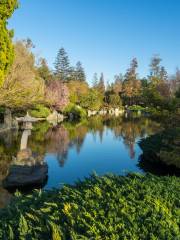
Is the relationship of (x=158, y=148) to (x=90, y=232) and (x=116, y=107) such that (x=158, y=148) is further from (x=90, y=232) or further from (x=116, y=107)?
(x=116, y=107)

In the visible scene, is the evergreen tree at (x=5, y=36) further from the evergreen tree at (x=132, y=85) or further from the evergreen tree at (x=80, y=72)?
the evergreen tree at (x=80, y=72)

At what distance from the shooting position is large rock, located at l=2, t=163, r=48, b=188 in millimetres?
13868

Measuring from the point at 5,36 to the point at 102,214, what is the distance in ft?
44.8

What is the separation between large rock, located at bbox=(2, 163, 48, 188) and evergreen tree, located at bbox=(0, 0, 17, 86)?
4.19 metres

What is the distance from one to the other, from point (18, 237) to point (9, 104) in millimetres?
26242

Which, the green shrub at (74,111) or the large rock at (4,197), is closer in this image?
the large rock at (4,197)

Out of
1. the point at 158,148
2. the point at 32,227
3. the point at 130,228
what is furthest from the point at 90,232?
the point at 158,148

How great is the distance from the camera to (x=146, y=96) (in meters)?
15.4

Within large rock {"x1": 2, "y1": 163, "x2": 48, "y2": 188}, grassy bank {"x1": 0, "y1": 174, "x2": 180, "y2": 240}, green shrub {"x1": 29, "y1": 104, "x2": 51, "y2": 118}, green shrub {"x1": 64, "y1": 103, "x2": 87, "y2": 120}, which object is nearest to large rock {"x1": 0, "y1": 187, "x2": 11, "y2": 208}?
large rock {"x1": 2, "y1": 163, "x2": 48, "y2": 188}

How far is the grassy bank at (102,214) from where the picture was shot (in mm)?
3119

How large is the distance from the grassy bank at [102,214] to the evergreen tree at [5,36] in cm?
1212

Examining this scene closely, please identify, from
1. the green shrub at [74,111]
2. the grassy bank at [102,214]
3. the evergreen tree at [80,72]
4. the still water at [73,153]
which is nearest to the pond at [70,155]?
the still water at [73,153]

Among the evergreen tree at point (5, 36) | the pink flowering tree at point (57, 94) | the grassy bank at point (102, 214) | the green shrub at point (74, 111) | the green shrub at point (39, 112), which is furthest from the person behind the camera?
the green shrub at point (74, 111)

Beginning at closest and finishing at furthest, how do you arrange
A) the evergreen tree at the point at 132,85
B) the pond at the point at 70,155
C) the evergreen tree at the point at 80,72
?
1. the pond at the point at 70,155
2. the evergreen tree at the point at 132,85
3. the evergreen tree at the point at 80,72
